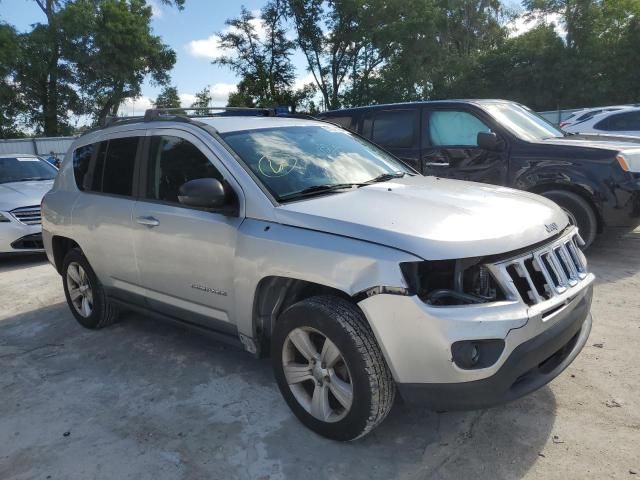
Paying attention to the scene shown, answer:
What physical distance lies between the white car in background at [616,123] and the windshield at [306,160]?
922cm

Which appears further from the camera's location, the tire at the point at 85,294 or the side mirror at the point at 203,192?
the tire at the point at 85,294

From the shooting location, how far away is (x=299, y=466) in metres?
2.61

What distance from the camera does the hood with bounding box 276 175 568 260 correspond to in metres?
2.41

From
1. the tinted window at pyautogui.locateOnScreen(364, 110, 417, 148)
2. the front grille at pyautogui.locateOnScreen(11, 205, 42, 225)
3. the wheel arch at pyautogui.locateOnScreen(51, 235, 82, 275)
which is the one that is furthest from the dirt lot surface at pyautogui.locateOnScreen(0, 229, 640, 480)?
the front grille at pyautogui.locateOnScreen(11, 205, 42, 225)

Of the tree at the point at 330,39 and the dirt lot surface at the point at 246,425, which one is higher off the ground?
the tree at the point at 330,39

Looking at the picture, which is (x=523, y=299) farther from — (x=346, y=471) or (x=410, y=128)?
(x=410, y=128)

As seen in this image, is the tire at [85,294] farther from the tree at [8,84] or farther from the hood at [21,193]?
the tree at [8,84]

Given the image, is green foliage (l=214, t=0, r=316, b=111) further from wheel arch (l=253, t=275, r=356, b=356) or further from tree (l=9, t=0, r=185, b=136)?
wheel arch (l=253, t=275, r=356, b=356)

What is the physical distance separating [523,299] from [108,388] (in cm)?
276

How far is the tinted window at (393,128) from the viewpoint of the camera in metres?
6.79

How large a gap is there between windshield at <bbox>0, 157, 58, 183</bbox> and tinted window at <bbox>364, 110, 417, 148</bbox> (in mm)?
5552

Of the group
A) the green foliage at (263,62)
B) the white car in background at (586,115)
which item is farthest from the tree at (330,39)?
the white car in background at (586,115)

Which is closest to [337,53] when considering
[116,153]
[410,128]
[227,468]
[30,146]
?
[30,146]

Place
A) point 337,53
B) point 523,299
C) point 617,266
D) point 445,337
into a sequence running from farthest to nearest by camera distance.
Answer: point 337,53
point 617,266
point 523,299
point 445,337
